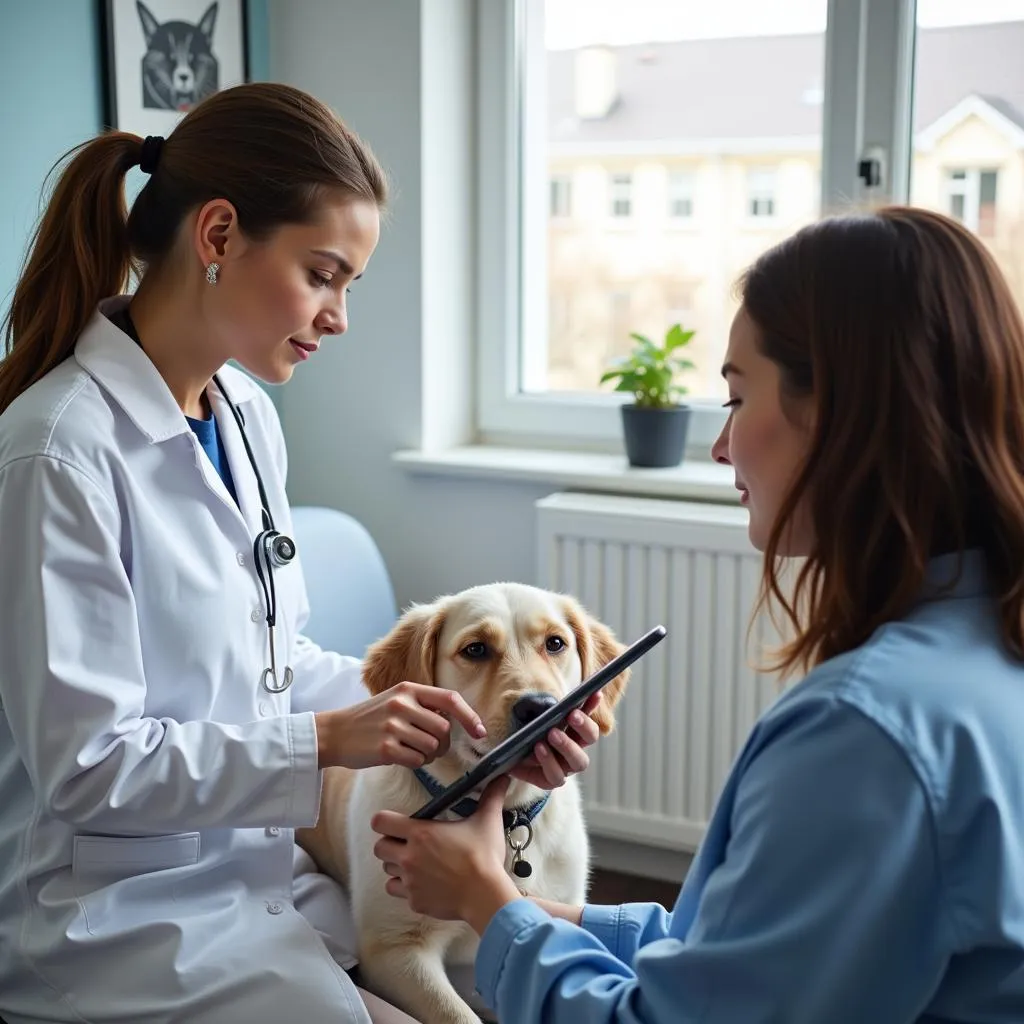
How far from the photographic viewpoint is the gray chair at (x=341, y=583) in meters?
2.25

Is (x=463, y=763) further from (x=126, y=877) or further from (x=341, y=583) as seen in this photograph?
(x=341, y=583)

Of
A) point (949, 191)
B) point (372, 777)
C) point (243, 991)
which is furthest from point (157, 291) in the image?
point (949, 191)

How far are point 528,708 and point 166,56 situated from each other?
1.63 meters

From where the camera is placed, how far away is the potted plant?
2.62 metres

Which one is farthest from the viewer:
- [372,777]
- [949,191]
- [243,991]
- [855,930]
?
[949,191]

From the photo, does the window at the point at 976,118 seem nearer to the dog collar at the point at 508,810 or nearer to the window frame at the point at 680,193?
the window frame at the point at 680,193

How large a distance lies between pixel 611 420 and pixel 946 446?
6.37 ft

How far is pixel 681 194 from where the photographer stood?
2.74m

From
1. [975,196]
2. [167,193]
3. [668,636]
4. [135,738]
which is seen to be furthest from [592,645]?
[975,196]

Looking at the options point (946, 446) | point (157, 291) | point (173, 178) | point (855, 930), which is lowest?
point (855, 930)

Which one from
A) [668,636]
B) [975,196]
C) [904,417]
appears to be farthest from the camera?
[668,636]

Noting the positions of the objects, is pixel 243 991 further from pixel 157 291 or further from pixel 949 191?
pixel 949 191

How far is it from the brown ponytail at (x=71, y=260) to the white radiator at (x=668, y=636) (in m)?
1.29

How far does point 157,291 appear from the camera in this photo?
4.79 ft
